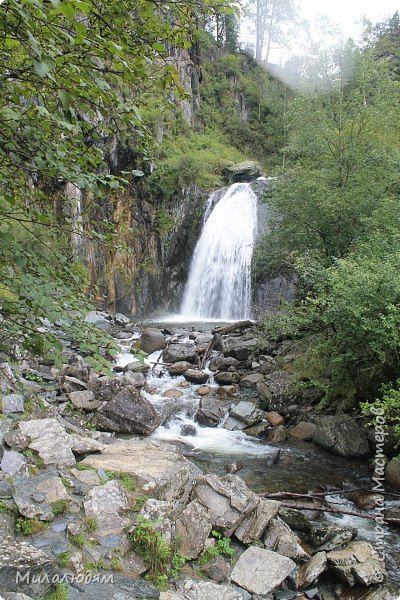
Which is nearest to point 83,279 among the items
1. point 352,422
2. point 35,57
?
point 35,57

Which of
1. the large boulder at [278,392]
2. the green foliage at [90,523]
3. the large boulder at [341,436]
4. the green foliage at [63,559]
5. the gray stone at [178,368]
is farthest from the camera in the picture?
the gray stone at [178,368]

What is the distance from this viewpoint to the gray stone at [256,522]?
14.7 feet

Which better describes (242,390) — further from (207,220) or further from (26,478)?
(207,220)

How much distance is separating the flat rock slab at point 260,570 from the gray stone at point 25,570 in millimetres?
1805

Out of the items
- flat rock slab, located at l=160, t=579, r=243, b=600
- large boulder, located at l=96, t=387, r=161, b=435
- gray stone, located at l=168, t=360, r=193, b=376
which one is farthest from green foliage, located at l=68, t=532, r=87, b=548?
gray stone, located at l=168, t=360, r=193, b=376

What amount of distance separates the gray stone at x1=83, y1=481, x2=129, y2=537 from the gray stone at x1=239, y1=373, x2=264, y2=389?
22.4 feet

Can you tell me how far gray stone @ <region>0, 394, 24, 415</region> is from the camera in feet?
20.0

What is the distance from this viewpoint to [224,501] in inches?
184

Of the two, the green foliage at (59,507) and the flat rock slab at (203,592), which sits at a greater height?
the green foliage at (59,507)

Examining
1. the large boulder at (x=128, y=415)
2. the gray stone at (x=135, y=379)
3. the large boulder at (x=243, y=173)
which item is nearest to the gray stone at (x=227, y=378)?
the gray stone at (x=135, y=379)

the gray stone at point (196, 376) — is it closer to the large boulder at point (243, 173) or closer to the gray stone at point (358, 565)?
the gray stone at point (358, 565)

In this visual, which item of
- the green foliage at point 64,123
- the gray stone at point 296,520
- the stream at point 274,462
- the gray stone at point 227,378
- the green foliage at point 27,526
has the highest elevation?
the green foliage at point 64,123

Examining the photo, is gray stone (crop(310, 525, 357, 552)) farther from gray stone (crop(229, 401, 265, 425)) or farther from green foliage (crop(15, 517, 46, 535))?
gray stone (crop(229, 401, 265, 425))

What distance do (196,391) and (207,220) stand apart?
14207mm
